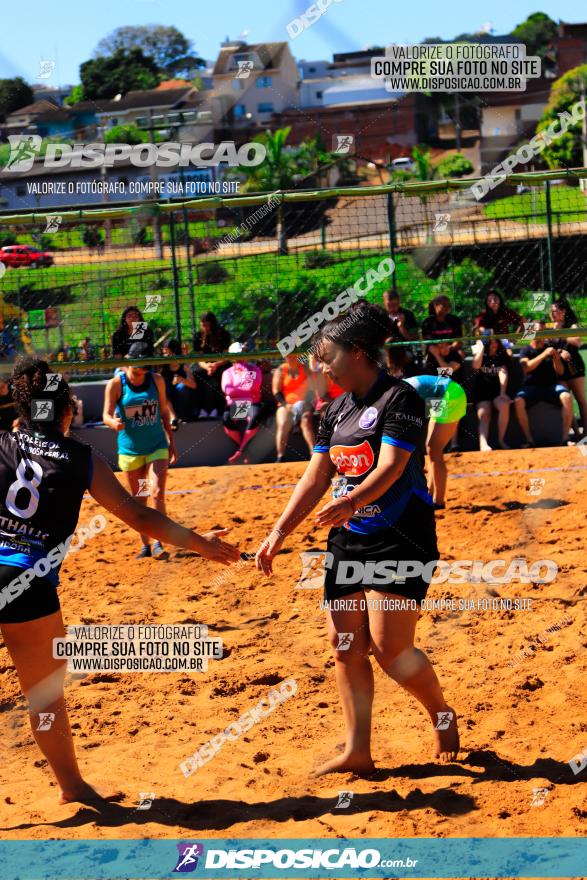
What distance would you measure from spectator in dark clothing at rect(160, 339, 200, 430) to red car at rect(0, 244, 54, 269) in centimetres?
285

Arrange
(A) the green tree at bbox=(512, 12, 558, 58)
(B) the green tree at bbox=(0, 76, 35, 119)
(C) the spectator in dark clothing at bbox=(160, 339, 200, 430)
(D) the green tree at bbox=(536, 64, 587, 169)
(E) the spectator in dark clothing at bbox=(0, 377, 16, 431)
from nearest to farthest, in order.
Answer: (E) the spectator in dark clothing at bbox=(0, 377, 16, 431) < (B) the green tree at bbox=(0, 76, 35, 119) < (C) the spectator in dark clothing at bbox=(160, 339, 200, 430) < (D) the green tree at bbox=(536, 64, 587, 169) < (A) the green tree at bbox=(512, 12, 558, 58)

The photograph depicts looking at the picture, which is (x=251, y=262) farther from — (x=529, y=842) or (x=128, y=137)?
(x=128, y=137)

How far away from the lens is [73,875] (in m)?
3.95

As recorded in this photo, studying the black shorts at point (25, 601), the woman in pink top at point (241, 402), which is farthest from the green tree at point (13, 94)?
the black shorts at point (25, 601)

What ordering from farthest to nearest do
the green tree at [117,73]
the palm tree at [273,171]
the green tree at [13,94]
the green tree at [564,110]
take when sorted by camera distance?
the green tree at [117,73], the green tree at [564,110], the palm tree at [273,171], the green tree at [13,94]

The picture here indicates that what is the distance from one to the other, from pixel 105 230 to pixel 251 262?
2.23 m

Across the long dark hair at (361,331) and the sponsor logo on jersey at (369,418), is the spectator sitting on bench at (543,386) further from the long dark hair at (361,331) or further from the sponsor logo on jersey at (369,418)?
the sponsor logo on jersey at (369,418)

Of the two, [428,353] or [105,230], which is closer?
[428,353]

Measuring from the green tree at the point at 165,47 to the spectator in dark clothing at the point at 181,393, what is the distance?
41.1 metres

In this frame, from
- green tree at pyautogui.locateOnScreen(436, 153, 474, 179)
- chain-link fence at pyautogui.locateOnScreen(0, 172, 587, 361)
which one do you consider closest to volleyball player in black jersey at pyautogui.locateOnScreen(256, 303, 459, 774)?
chain-link fence at pyautogui.locateOnScreen(0, 172, 587, 361)

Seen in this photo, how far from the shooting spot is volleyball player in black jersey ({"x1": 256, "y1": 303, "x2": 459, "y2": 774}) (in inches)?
177

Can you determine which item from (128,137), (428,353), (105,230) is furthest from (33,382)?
(128,137)

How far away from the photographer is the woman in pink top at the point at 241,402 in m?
12.3

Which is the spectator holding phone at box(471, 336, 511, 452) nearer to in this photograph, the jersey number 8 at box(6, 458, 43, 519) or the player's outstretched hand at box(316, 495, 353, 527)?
the player's outstretched hand at box(316, 495, 353, 527)
